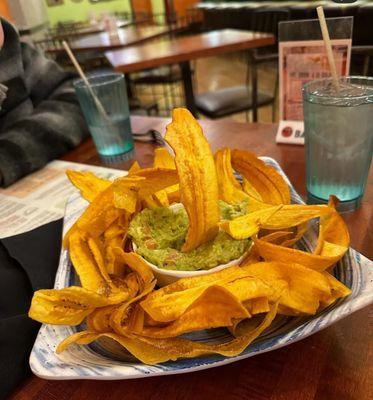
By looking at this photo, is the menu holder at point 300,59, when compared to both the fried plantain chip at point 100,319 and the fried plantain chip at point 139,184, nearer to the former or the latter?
the fried plantain chip at point 139,184

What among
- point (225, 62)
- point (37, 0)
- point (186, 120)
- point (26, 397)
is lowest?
point (225, 62)

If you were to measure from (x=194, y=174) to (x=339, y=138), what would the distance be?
0.94 ft

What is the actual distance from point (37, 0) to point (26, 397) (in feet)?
2.95

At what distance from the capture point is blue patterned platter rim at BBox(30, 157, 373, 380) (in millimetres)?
303

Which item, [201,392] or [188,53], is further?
[188,53]

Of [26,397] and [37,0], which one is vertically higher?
[37,0]

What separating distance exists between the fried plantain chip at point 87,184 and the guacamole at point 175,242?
99mm

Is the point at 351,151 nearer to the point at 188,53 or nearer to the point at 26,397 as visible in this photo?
the point at 26,397

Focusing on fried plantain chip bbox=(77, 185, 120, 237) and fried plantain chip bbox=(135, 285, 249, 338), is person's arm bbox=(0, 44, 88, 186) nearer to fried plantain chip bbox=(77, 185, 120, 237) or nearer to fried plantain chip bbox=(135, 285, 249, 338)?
fried plantain chip bbox=(77, 185, 120, 237)

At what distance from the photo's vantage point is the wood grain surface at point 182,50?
182 cm

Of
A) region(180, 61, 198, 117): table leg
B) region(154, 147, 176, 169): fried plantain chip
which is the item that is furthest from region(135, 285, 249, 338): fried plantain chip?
region(180, 61, 198, 117): table leg

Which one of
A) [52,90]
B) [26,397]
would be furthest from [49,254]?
[52,90]

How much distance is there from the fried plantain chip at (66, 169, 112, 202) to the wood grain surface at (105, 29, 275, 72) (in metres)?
1.40

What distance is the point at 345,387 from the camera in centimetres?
33
